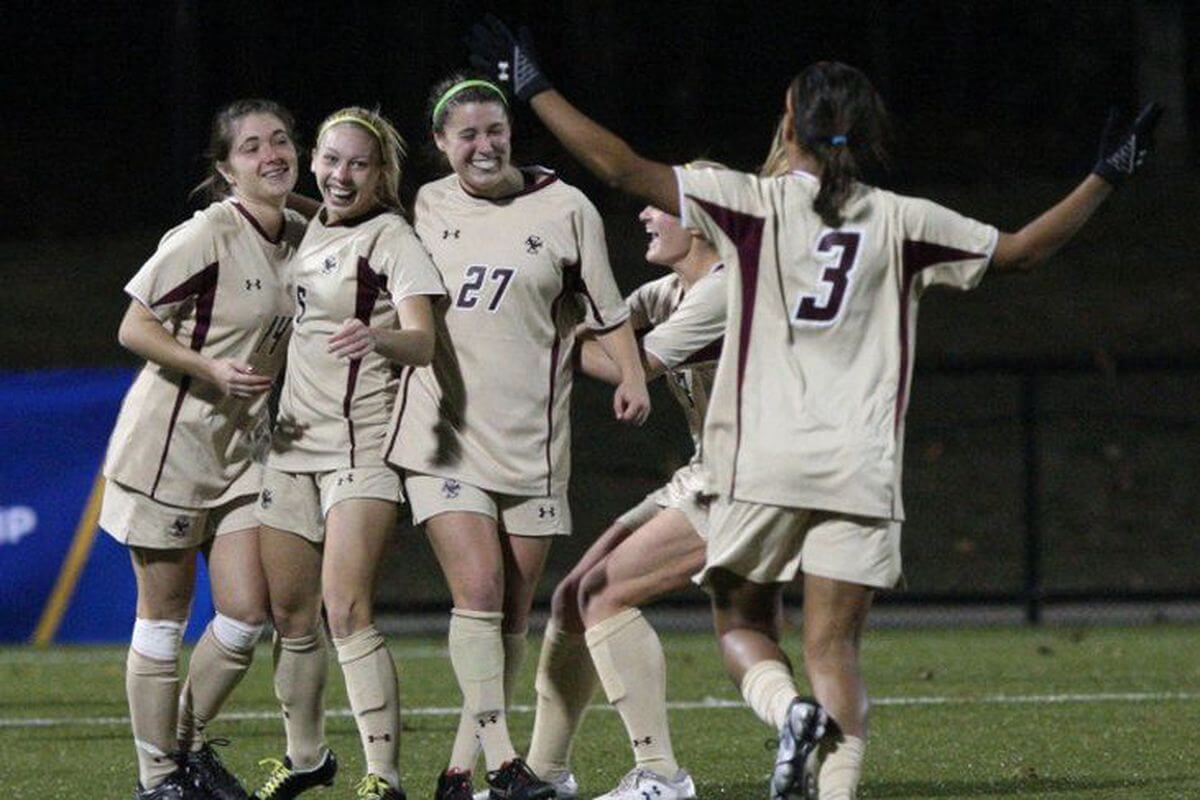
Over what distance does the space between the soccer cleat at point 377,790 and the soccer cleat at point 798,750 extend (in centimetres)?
158

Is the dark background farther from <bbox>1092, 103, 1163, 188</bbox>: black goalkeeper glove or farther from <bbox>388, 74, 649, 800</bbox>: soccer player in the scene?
<bbox>1092, 103, 1163, 188</bbox>: black goalkeeper glove

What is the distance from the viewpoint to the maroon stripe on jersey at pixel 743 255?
5.86 metres

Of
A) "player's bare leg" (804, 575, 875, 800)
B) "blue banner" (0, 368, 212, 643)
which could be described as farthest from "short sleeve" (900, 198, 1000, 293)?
"blue banner" (0, 368, 212, 643)

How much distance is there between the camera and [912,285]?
596 centimetres

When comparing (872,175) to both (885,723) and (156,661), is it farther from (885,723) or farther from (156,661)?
(156,661)

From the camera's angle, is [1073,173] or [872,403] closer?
[872,403]

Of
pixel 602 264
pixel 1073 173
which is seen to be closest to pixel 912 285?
pixel 602 264

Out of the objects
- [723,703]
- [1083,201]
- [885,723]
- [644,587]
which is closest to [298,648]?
[644,587]

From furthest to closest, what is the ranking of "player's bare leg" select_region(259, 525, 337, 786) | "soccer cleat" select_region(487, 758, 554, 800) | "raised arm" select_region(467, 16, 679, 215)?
"player's bare leg" select_region(259, 525, 337, 786) → "soccer cleat" select_region(487, 758, 554, 800) → "raised arm" select_region(467, 16, 679, 215)

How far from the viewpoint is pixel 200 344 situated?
23.5ft

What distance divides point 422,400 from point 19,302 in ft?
60.8

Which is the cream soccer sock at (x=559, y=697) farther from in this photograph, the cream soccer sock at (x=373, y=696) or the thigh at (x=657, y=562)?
the cream soccer sock at (x=373, y=696)

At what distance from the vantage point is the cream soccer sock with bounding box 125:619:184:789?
Result: 7.17m

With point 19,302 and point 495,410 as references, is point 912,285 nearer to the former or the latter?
point 495,410
